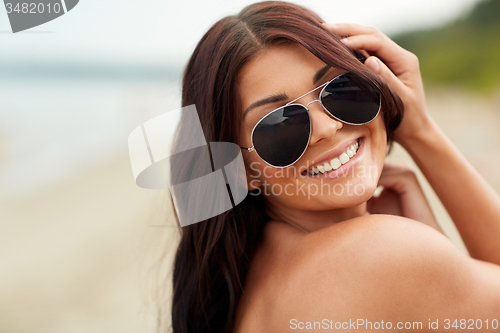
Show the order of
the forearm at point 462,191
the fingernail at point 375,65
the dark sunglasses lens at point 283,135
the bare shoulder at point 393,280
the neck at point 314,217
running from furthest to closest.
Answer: the forearm at point 462,191 → the neck at point 314,217 → the fingernail at point 375,65 → the dark sunglasses lens at point 283,135 → the bare shoulder at point 393,280

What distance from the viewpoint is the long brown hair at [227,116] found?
1562 millimetres

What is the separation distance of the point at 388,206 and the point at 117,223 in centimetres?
427

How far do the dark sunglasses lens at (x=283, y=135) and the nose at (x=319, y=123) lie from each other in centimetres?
3

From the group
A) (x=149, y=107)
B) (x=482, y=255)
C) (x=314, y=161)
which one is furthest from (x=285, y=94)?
(x=149, y=107)

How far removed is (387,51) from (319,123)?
74 cm

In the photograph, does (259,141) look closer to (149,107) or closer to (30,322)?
(30,322)

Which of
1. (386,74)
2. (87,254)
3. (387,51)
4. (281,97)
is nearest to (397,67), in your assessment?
(387,51)

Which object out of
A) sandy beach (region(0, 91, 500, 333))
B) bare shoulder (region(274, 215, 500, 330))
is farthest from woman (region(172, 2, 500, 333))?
sandy beach (region(0, 91, 500, 333))

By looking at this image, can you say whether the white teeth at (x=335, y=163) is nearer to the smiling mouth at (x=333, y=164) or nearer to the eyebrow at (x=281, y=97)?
the smiling mouth at (x=333, y=164)

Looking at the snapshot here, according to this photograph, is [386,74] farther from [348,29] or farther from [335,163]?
[335,163]

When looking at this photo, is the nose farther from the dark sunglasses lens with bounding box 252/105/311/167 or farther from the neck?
the neck

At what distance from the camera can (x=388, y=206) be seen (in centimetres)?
237

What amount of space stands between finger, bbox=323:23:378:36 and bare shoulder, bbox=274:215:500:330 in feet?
3.03

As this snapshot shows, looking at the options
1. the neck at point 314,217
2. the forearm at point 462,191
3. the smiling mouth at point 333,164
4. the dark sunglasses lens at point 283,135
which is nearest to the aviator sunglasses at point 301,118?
the dark sunglasses lens at point 283,135
